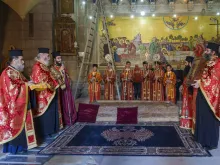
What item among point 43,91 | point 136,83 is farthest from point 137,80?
point 43,91

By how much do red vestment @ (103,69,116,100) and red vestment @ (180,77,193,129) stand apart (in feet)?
15.9

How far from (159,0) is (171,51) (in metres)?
2.43

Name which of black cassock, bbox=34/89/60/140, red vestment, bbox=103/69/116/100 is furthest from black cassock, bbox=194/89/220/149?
red vestment, bbox=103/69/116/100

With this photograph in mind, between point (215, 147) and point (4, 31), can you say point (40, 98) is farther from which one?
point (4, 31)

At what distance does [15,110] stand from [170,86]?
22.2 feet

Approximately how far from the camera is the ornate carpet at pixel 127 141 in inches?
175

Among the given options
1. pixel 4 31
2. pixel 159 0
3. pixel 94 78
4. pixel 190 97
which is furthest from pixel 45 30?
pixel 190 97

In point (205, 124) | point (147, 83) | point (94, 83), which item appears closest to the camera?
point (205, 124)

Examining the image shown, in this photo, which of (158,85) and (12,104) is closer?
(12,104)

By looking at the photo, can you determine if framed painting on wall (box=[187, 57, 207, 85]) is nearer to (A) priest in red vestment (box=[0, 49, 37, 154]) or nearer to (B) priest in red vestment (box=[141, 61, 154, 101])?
(A) priest in red vestment (box=[0, 49, 37, 154])

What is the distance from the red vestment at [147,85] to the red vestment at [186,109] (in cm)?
462

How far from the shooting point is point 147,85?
34.6 ft

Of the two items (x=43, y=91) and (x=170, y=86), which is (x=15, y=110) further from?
(x=170, y=86)

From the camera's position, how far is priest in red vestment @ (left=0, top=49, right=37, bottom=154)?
4.33m
